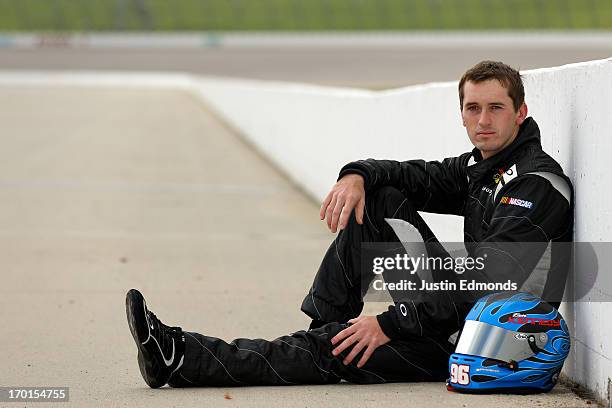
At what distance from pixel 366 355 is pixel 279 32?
166 ft

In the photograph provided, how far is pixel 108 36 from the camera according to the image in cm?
5341

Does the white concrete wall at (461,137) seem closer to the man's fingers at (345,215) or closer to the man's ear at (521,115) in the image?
the man's ear at (521,115)

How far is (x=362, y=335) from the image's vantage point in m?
4.14

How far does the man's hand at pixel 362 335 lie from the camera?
4.13 metres

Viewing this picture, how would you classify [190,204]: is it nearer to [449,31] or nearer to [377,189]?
[377,189]

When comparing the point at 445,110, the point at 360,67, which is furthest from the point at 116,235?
the point at 360,67

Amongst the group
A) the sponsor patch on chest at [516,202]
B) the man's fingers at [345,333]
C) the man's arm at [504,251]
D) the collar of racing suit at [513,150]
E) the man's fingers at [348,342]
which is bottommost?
the man's fingers at [348,342]

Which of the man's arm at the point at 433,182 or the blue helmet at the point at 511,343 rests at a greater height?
the man's arm at the point at 433,182

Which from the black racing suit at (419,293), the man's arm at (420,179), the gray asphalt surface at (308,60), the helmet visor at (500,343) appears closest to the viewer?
the helmet visor at (500,343)

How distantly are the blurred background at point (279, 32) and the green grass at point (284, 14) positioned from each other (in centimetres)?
5

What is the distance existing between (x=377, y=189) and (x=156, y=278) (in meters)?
3.24

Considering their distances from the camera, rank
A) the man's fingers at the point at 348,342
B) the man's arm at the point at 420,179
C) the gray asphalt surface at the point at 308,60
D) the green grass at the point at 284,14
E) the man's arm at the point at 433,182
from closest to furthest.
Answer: the man's fingers at the point at 348,342 → the man's arm at the point at 420,179 → the man's arm at the point at 433,182 → the gray asphalt surface at the point at 308,60 → the green grass at the point at 284,14

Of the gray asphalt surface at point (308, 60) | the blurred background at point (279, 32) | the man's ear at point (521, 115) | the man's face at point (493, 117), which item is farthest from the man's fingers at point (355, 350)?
the blurred background at point (279, 32)

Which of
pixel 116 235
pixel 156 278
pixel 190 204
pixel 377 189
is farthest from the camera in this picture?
pixel 190 204
